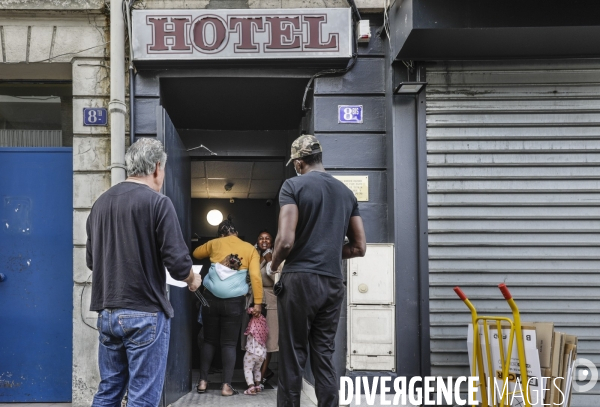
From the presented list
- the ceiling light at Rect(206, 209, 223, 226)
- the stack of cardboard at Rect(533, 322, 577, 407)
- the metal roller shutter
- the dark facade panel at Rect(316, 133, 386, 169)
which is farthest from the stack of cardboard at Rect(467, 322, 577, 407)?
the ceiling light at Rect(206, 209, 223, 226)

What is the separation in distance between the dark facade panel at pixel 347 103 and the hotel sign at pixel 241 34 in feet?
1.38

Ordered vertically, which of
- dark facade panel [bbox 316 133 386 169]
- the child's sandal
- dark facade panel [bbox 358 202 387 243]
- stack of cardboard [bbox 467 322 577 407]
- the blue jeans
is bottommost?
the child's sandal

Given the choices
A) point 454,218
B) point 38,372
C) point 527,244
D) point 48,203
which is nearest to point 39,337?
point 38,372

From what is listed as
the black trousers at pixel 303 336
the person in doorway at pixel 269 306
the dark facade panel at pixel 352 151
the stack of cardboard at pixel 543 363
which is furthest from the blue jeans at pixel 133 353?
the person in doorway at pixel 269 306

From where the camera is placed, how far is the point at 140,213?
11.6ft

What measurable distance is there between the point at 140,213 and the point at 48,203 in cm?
328

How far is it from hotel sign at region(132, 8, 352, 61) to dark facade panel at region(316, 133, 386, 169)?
776mm

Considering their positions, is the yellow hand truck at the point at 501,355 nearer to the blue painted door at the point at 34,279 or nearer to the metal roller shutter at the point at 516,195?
the metal roller shutter at the point at 516,195

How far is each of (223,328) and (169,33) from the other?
302 cm

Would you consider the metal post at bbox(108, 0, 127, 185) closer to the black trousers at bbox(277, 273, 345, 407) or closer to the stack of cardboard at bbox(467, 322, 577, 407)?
the black trousers at bbox(277, 273, 345, 407)

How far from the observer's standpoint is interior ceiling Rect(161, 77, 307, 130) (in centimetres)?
657

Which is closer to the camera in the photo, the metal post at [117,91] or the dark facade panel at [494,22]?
the dark facade panel at [494,22]

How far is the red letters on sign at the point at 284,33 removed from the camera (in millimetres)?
6215

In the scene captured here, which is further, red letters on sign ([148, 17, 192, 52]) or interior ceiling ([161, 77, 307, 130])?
interior ceiling ([161, 77, 307, 130])
